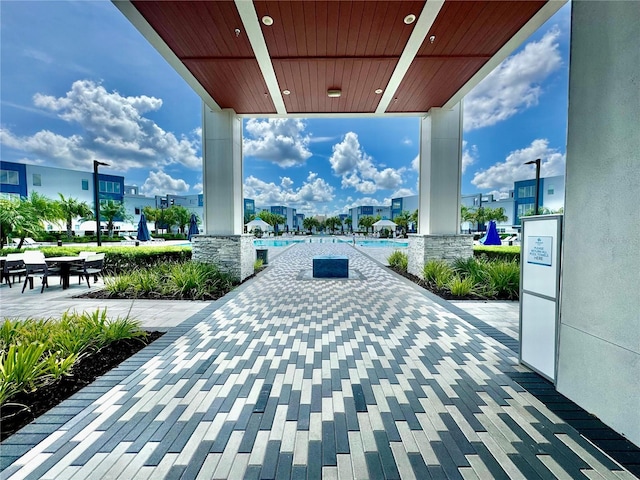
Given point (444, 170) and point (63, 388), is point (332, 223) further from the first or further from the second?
point (63, 388)

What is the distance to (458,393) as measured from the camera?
276 centimetres

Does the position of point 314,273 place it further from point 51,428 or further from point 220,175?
point 51,428

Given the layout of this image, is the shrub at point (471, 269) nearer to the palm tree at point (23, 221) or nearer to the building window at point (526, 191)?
the palm tree at point (23, 221)

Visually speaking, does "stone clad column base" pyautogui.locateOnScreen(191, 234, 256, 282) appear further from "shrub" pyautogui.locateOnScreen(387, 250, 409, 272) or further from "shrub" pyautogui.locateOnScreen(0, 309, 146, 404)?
"shrub" pyautogui.locateOnScreen(387, 250, 409, 272)

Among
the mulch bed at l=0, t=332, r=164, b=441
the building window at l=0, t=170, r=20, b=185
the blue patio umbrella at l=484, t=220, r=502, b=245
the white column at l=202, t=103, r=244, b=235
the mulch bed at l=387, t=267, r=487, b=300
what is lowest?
the mulch bed at l=0, t=332, r=164, b=441

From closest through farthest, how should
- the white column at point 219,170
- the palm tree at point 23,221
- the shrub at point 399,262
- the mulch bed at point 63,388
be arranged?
the mulch bed at point 63,388 < the white column at point 219,170 < the shrub at point 399,262 < the palm tree at point 23,221

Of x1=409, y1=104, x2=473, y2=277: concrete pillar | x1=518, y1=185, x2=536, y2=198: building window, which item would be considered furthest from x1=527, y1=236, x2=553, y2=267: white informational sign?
x1=518, y1=185, x2=536, y2=198: building window

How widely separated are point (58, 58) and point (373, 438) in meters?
30.8

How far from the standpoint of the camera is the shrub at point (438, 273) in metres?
7.27

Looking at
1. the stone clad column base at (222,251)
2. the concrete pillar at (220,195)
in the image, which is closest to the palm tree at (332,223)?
the concrete pillar at (220,195)

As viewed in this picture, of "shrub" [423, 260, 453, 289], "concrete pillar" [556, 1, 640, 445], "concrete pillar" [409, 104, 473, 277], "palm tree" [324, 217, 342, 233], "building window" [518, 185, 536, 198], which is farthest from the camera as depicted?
"palm tree" [324, 217, 342, 233]

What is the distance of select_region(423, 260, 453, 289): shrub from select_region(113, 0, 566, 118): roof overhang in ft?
15.3

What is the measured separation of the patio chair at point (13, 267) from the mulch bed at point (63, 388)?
6805 mm

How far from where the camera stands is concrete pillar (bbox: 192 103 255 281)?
314 inches
